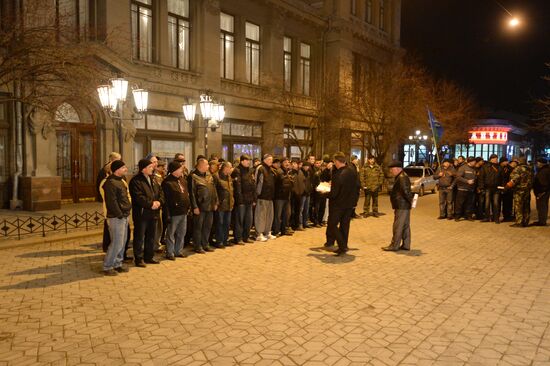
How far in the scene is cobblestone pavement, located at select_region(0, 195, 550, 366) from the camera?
15.3ft

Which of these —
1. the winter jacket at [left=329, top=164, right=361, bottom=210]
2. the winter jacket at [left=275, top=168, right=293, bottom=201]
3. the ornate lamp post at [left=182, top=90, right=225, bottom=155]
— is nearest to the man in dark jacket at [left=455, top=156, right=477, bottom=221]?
the winter jacket at [left=275, top=168, right=293, bottom=201]

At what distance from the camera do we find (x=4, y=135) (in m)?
14.6

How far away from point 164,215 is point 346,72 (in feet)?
75.4

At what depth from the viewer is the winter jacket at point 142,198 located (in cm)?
791

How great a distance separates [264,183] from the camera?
10.8m

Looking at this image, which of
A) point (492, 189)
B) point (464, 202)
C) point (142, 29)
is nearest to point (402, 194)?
point (492, 189)

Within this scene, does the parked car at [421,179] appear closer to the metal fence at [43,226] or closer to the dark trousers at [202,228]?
the dark trousers at [202,228]

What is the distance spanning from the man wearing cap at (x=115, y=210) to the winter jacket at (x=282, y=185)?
4.34 meters

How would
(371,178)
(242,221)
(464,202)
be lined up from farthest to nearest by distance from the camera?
(371,178) → (464,202) → (242,221)

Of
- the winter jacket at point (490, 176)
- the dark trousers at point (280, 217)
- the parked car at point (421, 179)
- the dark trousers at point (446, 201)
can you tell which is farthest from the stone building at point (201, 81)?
the winter jacket at point (490, 176)

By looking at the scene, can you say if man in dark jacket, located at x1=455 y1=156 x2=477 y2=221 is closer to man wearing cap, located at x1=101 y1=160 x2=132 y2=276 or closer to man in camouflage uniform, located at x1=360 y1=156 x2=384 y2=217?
man in camouflage uniform, located at x1=360 y1=156 x2=384 y2=217

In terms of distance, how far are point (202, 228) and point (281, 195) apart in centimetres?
250

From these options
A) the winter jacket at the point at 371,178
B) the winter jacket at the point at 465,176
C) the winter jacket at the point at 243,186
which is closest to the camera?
the winter jacket at the point at 243,186

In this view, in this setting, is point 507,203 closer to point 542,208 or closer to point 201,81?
point 542,208
